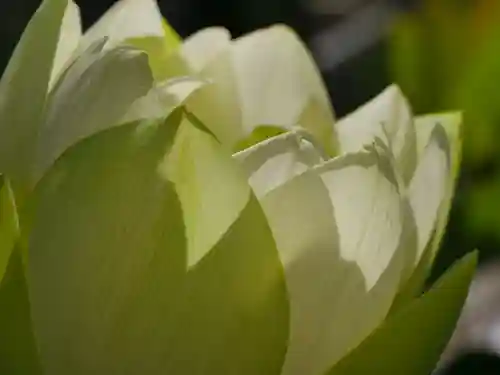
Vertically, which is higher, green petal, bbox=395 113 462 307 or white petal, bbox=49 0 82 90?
white petal, bbox=49 0 82 90

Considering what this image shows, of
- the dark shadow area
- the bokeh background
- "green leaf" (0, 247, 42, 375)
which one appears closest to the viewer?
"green leaf" (0, 247, 42, 375)

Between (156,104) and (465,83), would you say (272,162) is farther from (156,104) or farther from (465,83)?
(465,83)

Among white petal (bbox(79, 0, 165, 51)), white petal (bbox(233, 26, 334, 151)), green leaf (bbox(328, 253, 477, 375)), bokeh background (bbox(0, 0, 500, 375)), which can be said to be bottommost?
bokeh background (bbox(0, 0, 500, 375))

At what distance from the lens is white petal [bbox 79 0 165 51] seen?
0.24 metres

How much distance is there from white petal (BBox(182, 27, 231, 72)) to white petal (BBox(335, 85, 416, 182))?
0.04 meters

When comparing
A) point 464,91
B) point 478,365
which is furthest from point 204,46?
point 464,91

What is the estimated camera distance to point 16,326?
186mm

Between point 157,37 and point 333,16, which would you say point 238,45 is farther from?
point 333,16

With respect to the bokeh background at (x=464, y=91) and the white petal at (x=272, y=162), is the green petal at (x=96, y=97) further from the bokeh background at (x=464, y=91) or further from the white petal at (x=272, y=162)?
the bokeh background at (x=464, y=91)

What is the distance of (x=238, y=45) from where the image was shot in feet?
0.90

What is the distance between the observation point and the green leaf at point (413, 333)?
0.64 ft

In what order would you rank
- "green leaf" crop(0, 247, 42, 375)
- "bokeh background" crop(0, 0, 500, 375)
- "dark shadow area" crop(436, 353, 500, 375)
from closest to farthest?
"green leaf" crop(0, 247, 42, 375) < "dark shadow area" crop(436, 353, 500, 375) < "bokeh background" crop(0, 0, 500, 375)

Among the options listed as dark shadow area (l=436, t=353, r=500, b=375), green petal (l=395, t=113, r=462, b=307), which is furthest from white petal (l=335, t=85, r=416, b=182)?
dark shadow area (l=436, t=353, r=500, b=375)

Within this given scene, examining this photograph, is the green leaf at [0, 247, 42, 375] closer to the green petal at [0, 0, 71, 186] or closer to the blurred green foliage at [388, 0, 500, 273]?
the green petal at [0, 0, 71, 186]
